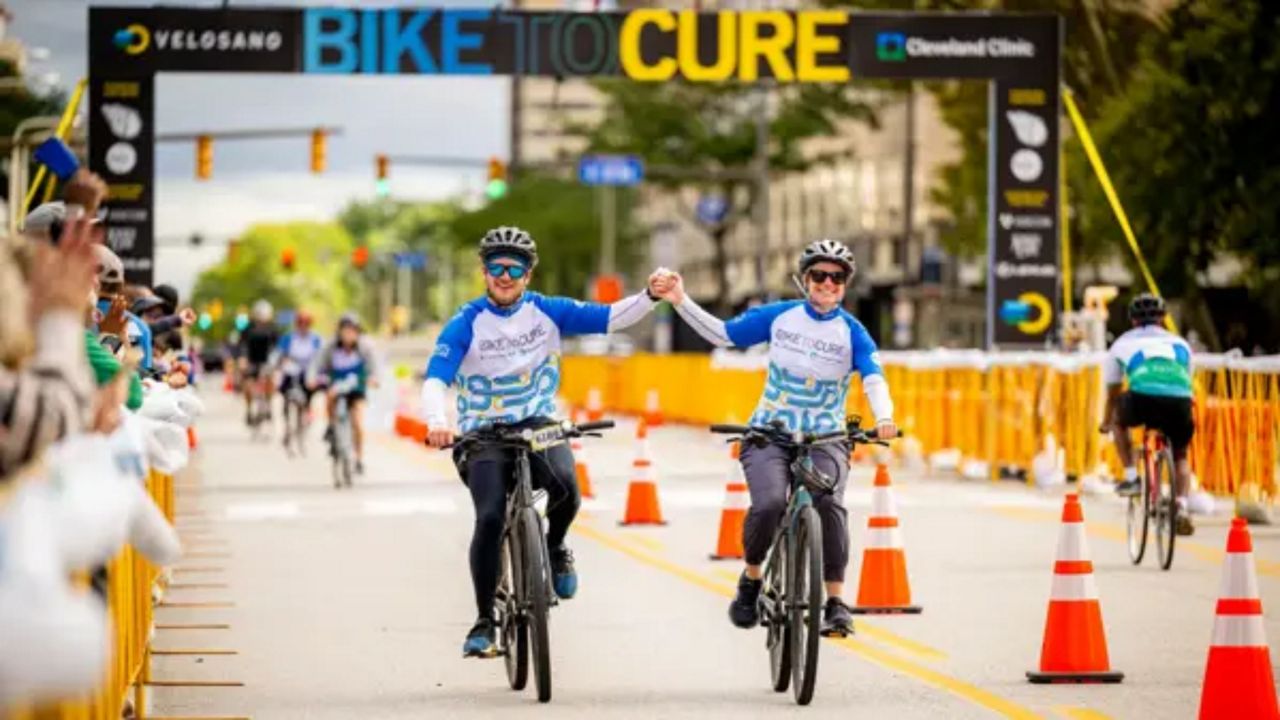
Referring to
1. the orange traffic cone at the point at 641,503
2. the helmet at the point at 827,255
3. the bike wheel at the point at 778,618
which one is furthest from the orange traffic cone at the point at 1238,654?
the orange traffic cone at the point at 641,503

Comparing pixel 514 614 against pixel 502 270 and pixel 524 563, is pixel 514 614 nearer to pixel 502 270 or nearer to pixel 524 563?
pixel 524 563

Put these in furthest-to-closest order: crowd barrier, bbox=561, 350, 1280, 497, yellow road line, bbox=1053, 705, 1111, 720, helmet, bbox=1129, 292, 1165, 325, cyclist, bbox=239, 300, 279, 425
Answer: cyclist, bbox=239, 300, 279, 425 < crowd barrier, bbox=561, 350, 1280, 497 < helmet, bbox=1129, 292, 1165, 325 < yellow road line, bbox=1053, 705, 1111, 720

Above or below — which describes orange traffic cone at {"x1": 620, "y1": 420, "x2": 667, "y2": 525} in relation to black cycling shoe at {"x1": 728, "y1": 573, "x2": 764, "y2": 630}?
below

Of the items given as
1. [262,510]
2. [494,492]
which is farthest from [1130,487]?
[262,510]

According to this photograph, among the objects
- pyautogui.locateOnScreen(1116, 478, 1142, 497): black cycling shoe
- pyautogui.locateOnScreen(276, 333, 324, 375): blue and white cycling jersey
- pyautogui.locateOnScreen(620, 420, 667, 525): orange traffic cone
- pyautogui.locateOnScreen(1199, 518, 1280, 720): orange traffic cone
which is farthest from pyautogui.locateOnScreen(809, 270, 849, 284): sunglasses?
pyautogui.locateOnScreen(276, 333, 324, 375): blue and white cycling jersey

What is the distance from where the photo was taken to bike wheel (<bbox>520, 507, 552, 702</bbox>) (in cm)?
1139

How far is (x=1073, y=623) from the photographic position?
1204cm

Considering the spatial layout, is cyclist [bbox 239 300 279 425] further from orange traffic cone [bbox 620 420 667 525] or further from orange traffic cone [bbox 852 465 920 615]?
orange traffic cone [bbox 852 465 920 615]

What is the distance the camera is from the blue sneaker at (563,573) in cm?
1234

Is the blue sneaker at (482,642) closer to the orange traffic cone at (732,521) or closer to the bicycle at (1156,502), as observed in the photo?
the orange traffic cone at (732,521)

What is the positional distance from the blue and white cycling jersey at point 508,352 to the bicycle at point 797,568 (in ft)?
2.30

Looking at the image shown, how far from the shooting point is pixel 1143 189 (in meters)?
41.7

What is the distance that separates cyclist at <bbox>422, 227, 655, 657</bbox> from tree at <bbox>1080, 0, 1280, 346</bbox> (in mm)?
26680

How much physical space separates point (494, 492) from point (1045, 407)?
692 inches
